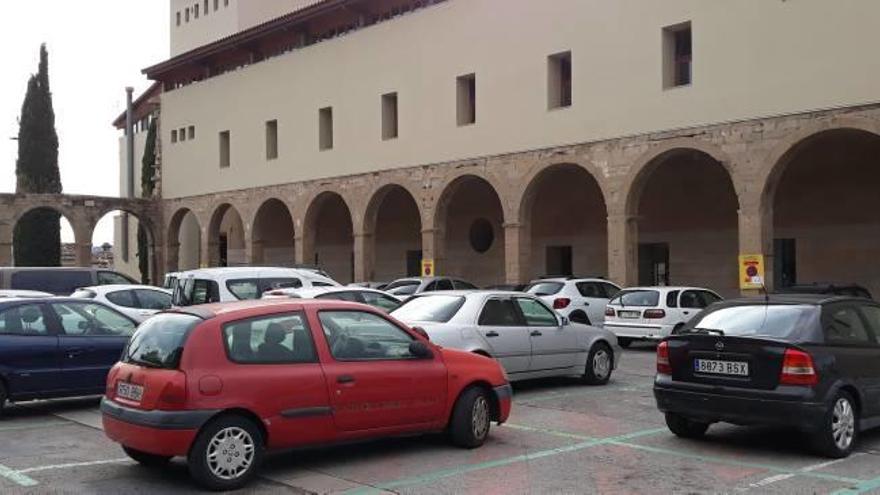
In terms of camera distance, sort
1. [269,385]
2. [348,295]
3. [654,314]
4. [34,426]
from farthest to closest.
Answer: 1. [654,314]
2. [348,295]
3. [34,426]
4. [269,385]

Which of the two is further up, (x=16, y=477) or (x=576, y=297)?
(x=576, y=297)

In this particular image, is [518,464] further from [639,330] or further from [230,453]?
[639,330]

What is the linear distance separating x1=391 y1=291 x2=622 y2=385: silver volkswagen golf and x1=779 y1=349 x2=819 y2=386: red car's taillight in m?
4.13

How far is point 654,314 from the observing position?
18234mm

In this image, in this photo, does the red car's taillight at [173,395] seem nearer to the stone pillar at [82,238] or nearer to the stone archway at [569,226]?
the stone archway at [569,226]

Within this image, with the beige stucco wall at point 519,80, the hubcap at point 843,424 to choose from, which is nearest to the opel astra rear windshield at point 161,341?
the hubcap at point 843,424

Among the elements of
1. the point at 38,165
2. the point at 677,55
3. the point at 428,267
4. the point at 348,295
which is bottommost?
the point at 348,295

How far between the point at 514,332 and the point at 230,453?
556 cm

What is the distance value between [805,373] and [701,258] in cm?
1909

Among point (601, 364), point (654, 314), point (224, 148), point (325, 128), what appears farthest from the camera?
point (224, 148)

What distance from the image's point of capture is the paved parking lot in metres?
6.84

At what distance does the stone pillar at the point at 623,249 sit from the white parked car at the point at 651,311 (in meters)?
4.31

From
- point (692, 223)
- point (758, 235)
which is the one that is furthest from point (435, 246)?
point (758, 235)

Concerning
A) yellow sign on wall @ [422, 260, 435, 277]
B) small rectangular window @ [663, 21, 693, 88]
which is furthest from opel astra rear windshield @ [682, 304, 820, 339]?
yellow sign on wall @ [422, 260, 435, 277]
